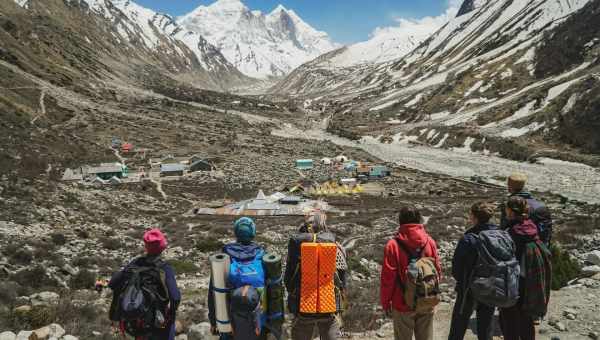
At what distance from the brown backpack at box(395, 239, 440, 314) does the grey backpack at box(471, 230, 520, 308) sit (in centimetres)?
62

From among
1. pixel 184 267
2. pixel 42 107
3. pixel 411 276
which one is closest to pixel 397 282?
pixel 411 276

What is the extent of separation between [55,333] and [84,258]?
29.8 ft

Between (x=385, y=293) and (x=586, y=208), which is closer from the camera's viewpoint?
(x=385, y=293)

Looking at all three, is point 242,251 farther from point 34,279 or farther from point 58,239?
point 58,239

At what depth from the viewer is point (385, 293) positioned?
5.54 metres

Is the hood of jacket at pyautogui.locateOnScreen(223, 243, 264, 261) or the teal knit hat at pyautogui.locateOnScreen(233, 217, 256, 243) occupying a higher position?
the teal knit hat at pyautogui.locateOnScreen(233, 217, 256, 243)

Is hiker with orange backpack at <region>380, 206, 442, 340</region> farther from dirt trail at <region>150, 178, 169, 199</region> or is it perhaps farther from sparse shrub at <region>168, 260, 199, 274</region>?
dirt trail at <region>150, 178, 169, 199</region>

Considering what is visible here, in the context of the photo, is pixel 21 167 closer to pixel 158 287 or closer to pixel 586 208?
pixel 158 287

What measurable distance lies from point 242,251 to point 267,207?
3023 centimetres

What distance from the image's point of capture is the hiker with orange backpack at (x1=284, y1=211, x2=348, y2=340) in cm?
531

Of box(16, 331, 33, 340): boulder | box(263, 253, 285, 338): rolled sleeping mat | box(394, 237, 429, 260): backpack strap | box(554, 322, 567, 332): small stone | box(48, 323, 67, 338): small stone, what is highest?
box(394, 237, 429, 260): backpack strap

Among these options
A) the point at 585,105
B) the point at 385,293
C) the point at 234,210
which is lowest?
the point at 234,210

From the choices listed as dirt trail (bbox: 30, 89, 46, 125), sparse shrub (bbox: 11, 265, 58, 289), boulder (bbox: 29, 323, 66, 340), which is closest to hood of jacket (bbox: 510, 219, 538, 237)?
boulder (bbox: 29, 323, 66, 340)

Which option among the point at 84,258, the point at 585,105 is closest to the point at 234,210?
the point at 84,258
